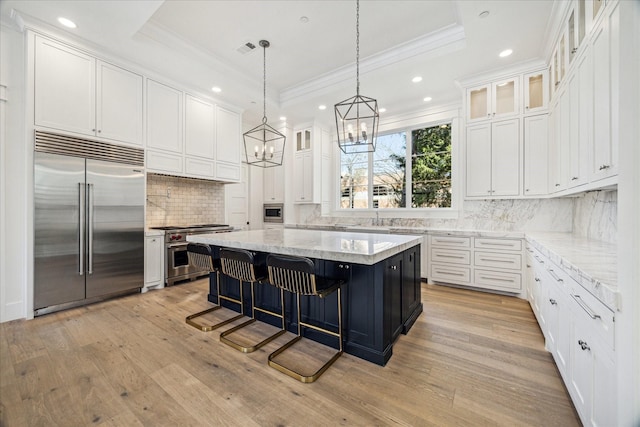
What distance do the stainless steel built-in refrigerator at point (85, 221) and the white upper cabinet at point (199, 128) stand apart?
848mm

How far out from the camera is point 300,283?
2021 millimetres

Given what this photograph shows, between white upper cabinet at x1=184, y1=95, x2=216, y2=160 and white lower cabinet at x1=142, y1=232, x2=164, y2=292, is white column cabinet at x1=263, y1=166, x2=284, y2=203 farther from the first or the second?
white lower cabinet at x1=142, y1=232, x2=164, y2=292

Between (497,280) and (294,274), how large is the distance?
10.4 ft

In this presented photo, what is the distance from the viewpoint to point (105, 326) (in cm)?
272

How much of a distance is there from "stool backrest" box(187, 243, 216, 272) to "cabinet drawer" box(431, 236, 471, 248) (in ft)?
10.7

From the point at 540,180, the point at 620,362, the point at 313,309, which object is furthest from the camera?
the point at 540,180

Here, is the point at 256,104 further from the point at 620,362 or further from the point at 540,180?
the point at 620,362

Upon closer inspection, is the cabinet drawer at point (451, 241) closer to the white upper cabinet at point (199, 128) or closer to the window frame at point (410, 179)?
the window frame at point (410, 179)

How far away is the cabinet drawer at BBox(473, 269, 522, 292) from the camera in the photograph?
3.58 m

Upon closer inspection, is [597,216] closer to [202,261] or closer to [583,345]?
[583,345]

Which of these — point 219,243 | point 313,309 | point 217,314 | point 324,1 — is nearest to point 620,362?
point 313,309

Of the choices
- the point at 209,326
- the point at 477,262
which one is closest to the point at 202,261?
the point at 209,326

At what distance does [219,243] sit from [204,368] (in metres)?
1.11

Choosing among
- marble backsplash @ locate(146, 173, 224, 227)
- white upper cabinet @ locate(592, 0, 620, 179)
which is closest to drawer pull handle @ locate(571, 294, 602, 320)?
white upper cabinet @ locate(592, 0, 620, 179)
